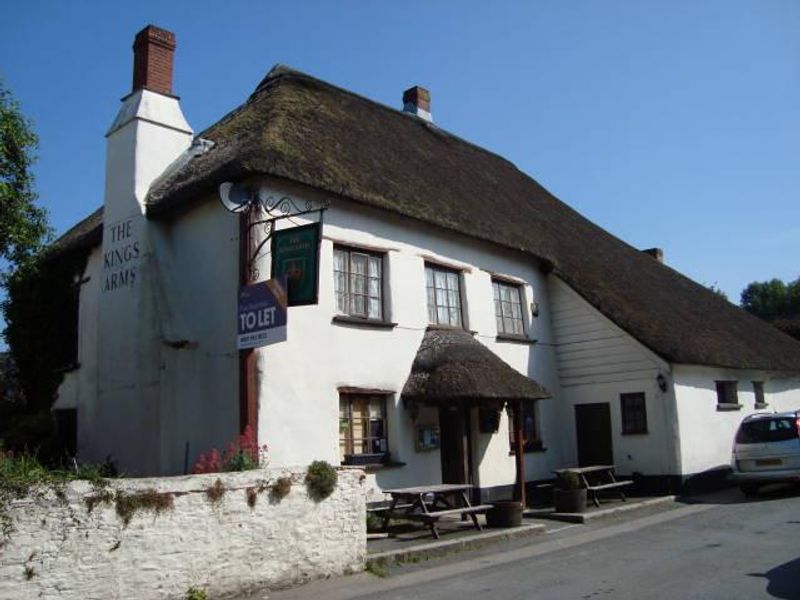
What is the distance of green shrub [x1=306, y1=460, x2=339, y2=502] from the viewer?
9125mm

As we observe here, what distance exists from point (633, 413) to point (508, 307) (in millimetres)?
3783

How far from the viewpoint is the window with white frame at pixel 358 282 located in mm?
13031

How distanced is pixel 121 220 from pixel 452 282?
263 inches

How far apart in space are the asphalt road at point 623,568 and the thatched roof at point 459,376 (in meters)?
2.62

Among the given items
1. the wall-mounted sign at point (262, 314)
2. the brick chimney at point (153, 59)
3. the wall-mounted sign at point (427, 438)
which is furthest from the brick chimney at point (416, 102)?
the wall-mounted sign at point (262, 314)

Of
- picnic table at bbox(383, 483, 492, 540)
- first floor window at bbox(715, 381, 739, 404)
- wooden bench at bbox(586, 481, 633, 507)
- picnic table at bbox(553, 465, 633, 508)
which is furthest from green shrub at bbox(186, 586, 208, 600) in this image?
first floor window at bbox(715, 381, 739, 404)

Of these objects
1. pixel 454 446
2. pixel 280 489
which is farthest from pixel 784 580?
pixel 454 446

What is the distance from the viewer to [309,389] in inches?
466

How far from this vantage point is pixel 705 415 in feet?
57.7

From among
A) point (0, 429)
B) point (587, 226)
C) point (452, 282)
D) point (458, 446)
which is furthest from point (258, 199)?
point (587, 226)

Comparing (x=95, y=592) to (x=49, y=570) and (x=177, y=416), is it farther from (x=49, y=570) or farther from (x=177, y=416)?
(x=177, y=416)

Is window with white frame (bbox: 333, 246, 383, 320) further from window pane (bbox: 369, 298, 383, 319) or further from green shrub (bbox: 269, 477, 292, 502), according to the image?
green shrub (bbox: 269, 477, 292, 502)

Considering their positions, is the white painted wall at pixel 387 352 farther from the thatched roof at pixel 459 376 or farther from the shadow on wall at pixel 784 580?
the shadow on wall at pixel 784 580

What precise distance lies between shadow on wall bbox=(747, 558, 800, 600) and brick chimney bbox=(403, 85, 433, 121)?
1710cm
